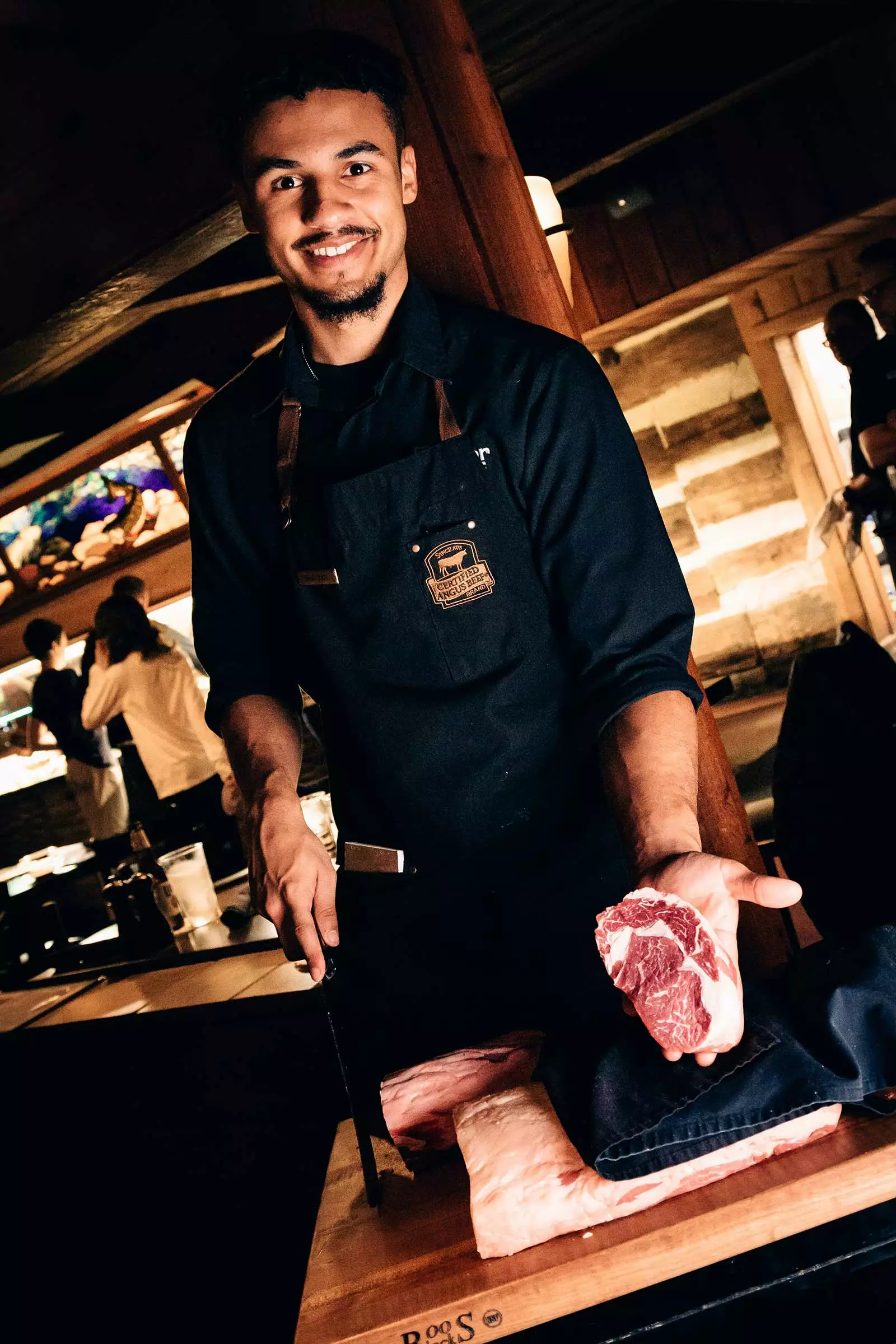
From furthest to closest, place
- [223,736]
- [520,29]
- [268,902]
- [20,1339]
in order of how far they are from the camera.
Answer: [520,29] < [20,1339] < [223,736] < [268,902]

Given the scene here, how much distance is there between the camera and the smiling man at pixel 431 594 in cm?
150

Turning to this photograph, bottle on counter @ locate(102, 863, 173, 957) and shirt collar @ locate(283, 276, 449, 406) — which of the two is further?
bottle on counter @ locate(102, 863, 173, 957)

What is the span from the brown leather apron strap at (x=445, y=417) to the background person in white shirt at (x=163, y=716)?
359 cm

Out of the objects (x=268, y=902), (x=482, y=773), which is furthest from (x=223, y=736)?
(x=482, y=773)

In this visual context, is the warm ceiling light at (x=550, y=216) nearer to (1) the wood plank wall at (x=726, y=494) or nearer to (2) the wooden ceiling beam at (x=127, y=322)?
(2) the wooden ceiling beam at (x=127, y=322)

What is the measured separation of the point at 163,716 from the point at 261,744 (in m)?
3.61

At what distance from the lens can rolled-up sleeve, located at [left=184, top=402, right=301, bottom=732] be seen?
70.0 inches

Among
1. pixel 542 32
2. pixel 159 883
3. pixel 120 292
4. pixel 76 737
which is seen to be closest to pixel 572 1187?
pixel 120 292

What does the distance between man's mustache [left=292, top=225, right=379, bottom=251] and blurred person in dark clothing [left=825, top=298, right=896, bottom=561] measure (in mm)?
2778

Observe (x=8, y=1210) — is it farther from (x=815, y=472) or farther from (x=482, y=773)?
(x=815, y=472)

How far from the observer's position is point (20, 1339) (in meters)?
3.56

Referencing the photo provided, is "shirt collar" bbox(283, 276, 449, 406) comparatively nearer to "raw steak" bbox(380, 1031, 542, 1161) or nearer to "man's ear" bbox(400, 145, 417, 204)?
"man's ear" bbox(400, 145, 417, 204)

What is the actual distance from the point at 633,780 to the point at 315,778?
18.4ft

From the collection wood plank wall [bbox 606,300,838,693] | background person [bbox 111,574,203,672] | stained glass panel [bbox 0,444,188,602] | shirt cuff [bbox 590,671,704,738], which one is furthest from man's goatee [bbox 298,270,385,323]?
wood plank wall [bbox 606,300,838,693]
